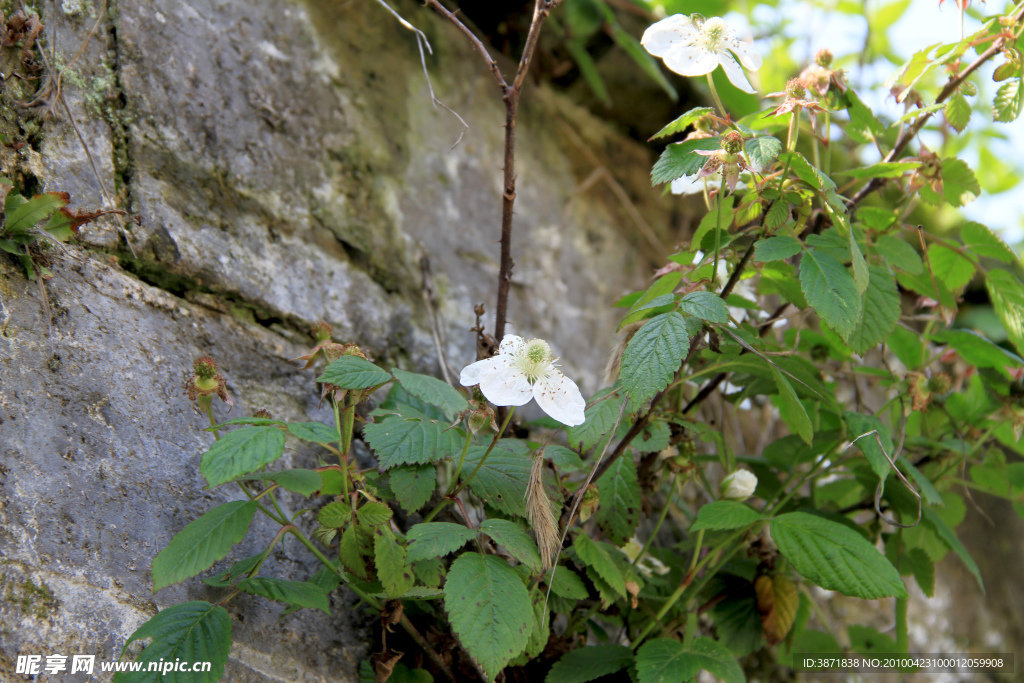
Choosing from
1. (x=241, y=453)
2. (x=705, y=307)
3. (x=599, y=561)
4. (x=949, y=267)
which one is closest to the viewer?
(x=241, y=453)

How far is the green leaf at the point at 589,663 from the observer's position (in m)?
0.95

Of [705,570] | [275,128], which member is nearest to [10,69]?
[275,128]

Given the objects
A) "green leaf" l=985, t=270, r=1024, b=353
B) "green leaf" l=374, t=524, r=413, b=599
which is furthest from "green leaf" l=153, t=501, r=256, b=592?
"green leaf" l=985, t=270, r=1024, b=353

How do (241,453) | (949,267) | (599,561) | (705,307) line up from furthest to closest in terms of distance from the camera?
(949,267)
(599,561)
(705,307)
(241,453)

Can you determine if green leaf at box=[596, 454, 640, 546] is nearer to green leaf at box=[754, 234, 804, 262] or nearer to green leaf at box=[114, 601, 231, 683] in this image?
green leaf at box=[754, 234, 804, 262]

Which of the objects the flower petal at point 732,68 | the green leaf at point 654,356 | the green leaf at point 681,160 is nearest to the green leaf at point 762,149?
the green leaf at point 681,160

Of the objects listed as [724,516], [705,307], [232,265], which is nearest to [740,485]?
[724,516]

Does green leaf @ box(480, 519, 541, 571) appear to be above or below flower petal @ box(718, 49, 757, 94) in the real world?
below

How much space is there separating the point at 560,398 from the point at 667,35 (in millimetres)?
607

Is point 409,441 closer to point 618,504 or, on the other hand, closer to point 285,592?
point 285,592

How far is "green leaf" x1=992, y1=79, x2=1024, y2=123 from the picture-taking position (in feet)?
3.42

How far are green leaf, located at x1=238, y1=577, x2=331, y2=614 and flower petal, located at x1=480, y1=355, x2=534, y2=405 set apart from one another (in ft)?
1.08

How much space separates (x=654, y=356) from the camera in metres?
0.82

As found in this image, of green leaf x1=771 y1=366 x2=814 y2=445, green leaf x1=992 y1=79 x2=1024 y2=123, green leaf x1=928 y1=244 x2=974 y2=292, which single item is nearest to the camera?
green leaf x1=771 y1=366 x2=814 y2=445
